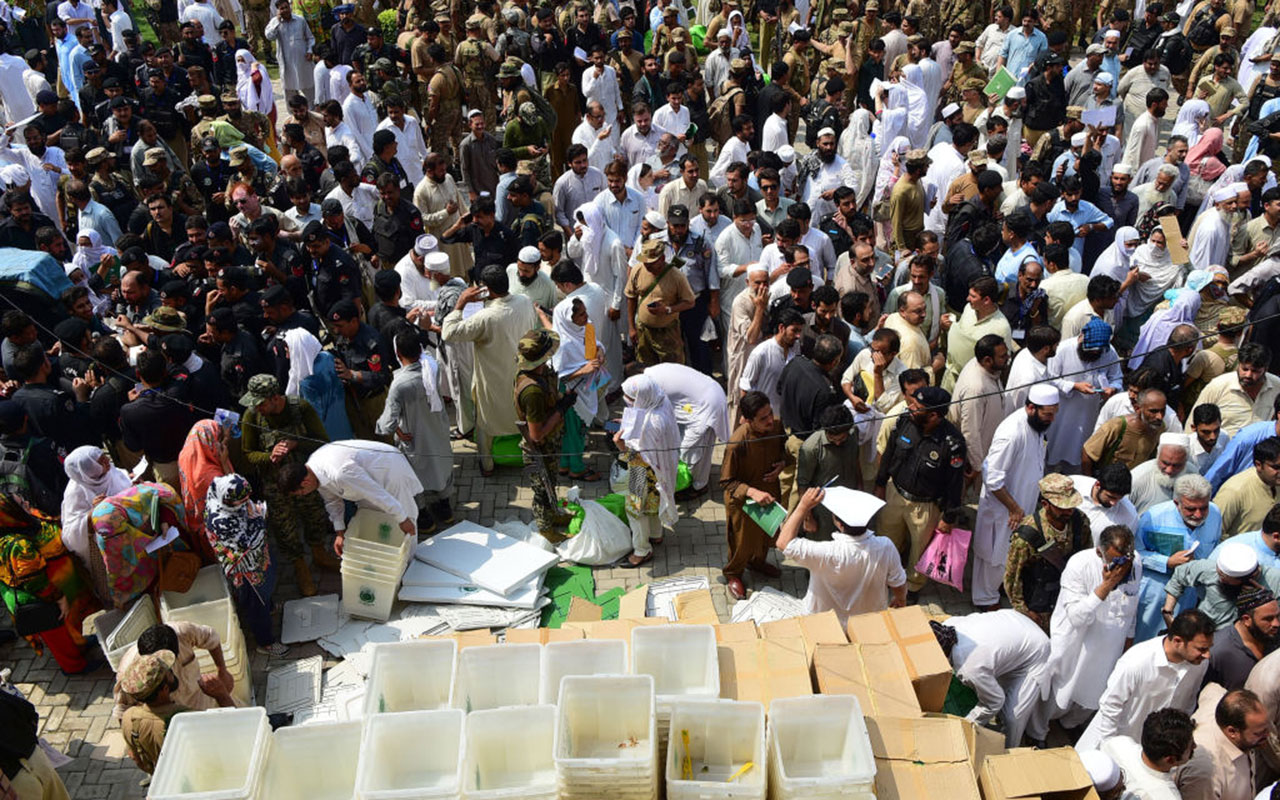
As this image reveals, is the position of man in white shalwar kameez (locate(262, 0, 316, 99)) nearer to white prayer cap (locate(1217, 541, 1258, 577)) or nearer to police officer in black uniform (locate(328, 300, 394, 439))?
police officer in black uniform (locate(328, 300, 394, 439))

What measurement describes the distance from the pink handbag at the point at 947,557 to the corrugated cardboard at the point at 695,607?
1.52m

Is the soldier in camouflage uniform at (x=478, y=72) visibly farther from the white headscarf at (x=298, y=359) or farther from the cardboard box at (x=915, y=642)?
the cardboard box at (x=915, y=642)

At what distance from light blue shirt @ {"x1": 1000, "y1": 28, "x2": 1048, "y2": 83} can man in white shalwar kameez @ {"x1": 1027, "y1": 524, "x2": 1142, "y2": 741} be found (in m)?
9.44

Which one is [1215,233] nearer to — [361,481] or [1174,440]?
[1174,440]

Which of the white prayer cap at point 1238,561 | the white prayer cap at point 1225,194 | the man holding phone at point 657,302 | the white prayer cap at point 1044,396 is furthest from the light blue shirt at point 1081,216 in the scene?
the white prayer cap at point 1238,561

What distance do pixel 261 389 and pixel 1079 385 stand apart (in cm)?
562

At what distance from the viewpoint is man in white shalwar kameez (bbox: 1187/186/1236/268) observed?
8.78 meters

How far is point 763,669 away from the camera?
5.09 m

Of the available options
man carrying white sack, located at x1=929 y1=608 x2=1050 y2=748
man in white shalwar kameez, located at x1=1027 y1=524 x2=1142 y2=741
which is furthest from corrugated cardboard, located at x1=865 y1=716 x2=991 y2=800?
man in white shalwar kameez, located at x1=1027 y1=524 x2=1142 y2=741

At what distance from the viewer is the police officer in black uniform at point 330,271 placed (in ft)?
27.5

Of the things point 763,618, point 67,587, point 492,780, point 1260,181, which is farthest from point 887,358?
point 67,587

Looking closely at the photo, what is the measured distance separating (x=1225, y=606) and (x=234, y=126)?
35.3ft

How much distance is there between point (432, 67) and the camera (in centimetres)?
1325

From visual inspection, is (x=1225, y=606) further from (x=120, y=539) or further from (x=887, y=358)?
(x=120, y=539)
